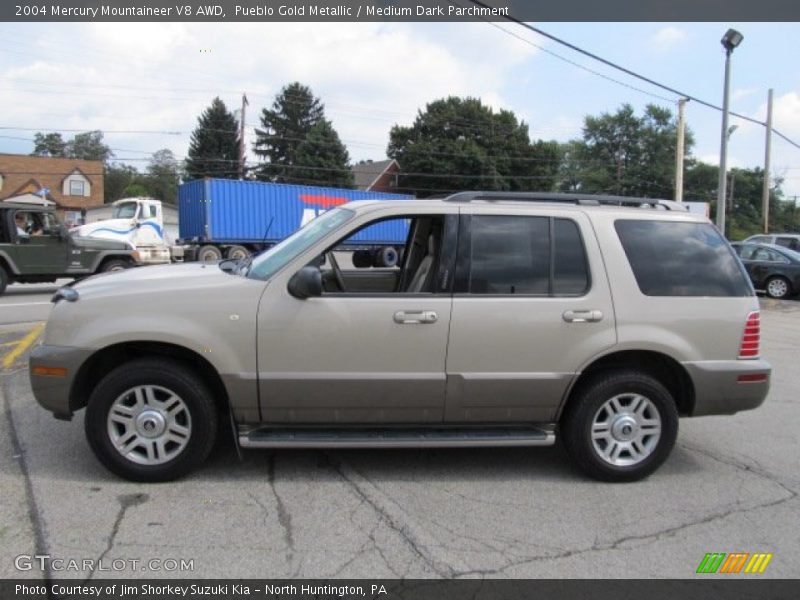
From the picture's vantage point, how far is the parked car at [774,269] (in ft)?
57.6

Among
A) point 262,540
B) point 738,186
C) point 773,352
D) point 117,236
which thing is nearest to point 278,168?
point 117,236

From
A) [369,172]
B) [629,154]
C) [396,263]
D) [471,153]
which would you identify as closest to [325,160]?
[369,172]

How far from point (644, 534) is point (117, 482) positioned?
3130 millimetres

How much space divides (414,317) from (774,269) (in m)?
17.2

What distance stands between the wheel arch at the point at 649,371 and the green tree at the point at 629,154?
74.8m

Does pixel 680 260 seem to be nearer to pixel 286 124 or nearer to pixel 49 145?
pixel 286 124

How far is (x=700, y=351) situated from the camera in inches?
166

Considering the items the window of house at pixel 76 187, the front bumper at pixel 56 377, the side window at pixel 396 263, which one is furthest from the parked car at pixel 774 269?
the window of house at pixel 76 187

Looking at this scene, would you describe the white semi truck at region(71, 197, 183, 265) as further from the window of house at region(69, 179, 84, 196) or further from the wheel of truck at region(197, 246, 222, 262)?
the window of house at region(69, 179, 84, 196)

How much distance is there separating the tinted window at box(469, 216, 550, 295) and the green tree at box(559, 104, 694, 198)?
7511 cm

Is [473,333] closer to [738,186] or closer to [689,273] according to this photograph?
[689,273]

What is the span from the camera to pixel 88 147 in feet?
318
